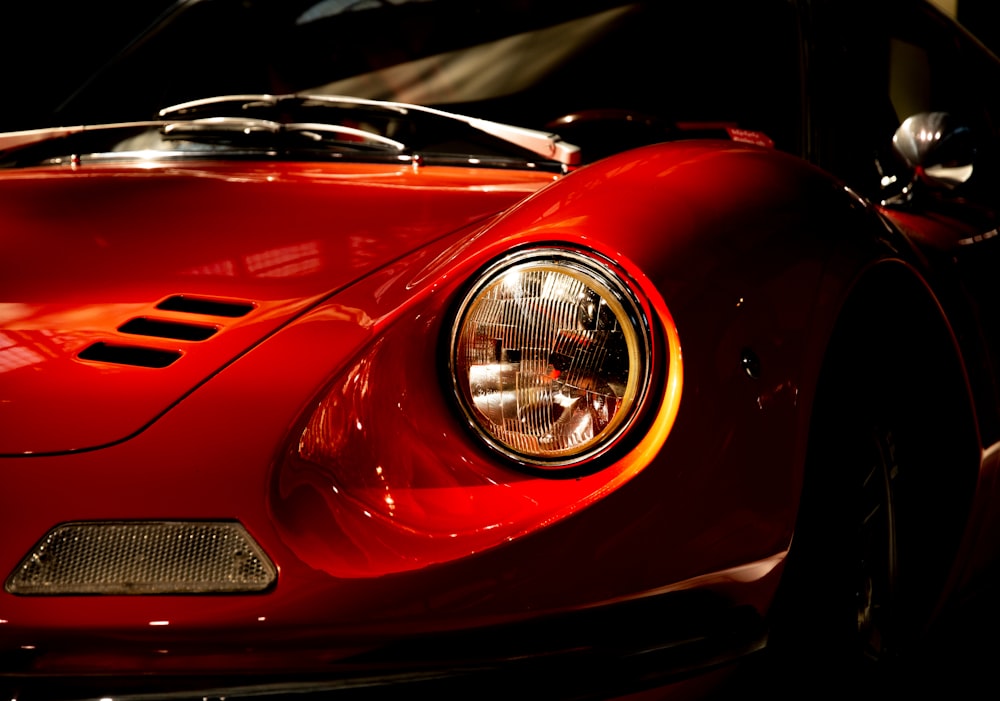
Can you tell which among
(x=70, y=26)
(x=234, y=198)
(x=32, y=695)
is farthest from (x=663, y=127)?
(x=70, y=26)

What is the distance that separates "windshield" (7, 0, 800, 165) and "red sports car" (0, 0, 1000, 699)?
1.14ft

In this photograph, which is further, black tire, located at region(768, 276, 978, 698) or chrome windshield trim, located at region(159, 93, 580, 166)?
chrome windshield trim, located at region(159, 93, 580, 166)

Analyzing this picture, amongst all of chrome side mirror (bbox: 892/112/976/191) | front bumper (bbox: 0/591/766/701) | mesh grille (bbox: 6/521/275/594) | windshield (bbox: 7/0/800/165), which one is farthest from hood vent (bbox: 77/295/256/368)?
chrome side mirror (bbox: 892/112/976/191)

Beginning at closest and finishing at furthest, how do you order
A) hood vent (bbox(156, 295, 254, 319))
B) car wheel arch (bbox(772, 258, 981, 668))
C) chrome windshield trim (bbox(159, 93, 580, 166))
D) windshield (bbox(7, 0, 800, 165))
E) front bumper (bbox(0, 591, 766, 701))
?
front bumper (bbox(0, 591, 766, 701))
hood vent (bbox(156, 295, 254, 319))
car wheel arch (bbox(772, 258, 981, 668))
chrome windshield trim (bbox(159, 93, 580, 166))
windshield (bbox(7, 0, 800, 165))

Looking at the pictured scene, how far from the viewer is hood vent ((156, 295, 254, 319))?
140 cm

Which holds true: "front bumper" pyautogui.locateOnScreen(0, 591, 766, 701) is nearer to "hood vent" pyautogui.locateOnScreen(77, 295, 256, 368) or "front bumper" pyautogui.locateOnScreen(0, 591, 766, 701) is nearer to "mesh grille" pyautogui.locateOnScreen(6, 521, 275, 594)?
"mesh grille" pyautogui.locateOnScreen(6, 521, 275, 594)

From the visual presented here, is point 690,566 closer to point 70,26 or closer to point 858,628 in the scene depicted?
point 858,628

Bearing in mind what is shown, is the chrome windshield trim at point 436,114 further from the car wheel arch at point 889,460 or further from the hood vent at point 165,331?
the hood vent at point 165,331

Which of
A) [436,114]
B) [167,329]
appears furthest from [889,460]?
[167,329]

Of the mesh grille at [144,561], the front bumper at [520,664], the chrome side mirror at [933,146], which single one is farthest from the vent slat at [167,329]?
the chrome side mirror at [933,146]

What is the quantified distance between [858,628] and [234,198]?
1.09 m

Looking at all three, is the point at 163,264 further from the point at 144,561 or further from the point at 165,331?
the point at 144,561

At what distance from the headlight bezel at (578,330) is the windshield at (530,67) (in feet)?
2.49

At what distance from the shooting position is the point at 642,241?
52.9 inches
